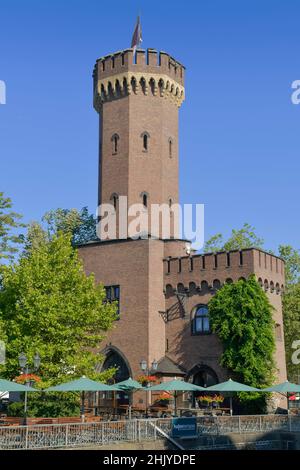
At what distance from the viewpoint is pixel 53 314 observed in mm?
35531

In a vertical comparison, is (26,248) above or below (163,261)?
above

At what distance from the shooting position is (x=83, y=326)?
37.4 meters

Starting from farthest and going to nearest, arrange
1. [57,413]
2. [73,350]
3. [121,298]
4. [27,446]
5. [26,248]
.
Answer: [26,248] → [121,298] → [73,350] → [57,413] → [27,446]

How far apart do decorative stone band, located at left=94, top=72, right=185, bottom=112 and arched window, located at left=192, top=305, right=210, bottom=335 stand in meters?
15.8

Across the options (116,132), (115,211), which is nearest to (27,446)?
(115,211)

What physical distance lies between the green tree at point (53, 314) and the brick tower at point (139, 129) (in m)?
8.61

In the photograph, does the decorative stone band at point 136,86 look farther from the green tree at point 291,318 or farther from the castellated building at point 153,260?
the green tree at point 291,318

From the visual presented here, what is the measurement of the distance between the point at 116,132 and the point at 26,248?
1552 cm

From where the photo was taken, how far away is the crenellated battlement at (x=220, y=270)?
4078 cm

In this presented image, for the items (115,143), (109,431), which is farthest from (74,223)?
(109,431)

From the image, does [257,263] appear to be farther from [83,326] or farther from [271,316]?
[83,326]

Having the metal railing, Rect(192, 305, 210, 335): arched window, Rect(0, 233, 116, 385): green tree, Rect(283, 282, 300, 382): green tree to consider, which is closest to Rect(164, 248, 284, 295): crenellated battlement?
Rect(192, 305, 210, 335): arched window

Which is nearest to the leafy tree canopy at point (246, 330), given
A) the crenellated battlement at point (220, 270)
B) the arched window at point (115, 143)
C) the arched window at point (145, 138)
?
the crenellated battlement at point (220, 270)

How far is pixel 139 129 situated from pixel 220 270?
1205 cm
